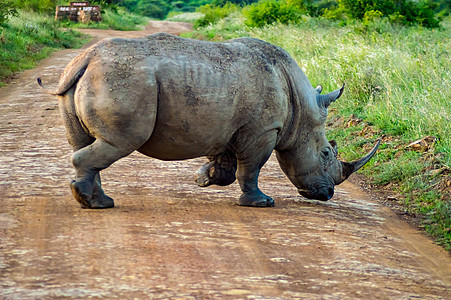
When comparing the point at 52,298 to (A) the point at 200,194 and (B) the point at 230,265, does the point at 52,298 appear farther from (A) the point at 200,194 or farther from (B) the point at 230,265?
(A) the point at 200,194

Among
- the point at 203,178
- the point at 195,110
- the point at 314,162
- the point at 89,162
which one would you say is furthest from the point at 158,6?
the point at 89,162

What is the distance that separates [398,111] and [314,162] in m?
3.31

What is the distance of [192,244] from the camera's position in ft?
15.4

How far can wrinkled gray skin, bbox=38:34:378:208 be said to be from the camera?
5258mm

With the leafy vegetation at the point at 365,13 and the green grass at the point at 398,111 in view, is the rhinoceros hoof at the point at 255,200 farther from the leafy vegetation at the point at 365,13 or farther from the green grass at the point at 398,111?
the leafy vegetation at the point at 365,13

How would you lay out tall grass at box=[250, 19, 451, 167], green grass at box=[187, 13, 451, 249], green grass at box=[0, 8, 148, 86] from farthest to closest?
green grass at box=[0, 8, 148, 86] → tall grass at box=[250, 19, 451, 167] → green grass at box=[187, 13, 451, 249]

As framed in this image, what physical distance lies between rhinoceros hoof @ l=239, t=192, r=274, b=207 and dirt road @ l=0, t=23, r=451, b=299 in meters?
0.09

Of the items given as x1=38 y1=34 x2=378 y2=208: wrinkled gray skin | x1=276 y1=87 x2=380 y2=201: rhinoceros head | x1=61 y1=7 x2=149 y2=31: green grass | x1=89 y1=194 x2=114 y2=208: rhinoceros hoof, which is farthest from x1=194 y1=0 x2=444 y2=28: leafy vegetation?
x1=89 y1=194 x2=114 y2=208: rhinoceros hoof

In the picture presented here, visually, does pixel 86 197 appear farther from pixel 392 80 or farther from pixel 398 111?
pixel 392 80

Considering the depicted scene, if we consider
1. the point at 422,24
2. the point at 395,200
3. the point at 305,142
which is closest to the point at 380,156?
the point at 395,200

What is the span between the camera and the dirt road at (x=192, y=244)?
12.7 ft

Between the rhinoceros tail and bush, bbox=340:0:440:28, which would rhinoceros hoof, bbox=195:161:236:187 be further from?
bush, bbox=340:0:440:28

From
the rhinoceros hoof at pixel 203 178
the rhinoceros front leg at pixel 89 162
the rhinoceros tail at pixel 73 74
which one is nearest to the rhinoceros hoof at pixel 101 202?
the rhinoceros front leg at pixel 89 162

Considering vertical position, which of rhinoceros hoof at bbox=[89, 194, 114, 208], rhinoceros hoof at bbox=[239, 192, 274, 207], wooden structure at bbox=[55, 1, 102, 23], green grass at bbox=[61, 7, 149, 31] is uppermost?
rhinoceros hoof at bbox=[89, 194, 114, 208]
